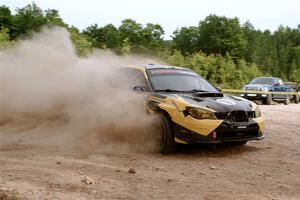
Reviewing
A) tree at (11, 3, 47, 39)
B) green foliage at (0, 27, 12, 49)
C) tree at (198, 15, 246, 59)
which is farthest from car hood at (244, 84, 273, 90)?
tree at (198, 15, 246, 59)

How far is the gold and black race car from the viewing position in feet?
25.7

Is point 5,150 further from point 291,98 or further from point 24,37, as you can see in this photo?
point 291,98

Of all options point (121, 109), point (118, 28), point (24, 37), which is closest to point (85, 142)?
point (121, 109)

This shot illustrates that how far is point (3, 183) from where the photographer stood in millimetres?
5582

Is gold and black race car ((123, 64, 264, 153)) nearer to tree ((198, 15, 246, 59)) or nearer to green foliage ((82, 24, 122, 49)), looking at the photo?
green foliage ((82, 24, 122, 49))

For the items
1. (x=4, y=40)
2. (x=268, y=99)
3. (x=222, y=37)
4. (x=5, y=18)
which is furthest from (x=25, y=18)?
(x=222, y=37)

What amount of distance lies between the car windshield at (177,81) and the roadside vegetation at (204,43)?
18.3m

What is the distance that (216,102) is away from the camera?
8.19 metres

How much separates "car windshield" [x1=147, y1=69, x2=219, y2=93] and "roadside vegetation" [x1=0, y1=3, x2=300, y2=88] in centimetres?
1825

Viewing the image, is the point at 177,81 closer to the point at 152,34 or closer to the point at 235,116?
the point at 235,116

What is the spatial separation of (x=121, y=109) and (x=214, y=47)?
7919 cm

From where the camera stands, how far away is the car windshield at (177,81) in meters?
8.96

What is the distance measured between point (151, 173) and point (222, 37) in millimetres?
81483

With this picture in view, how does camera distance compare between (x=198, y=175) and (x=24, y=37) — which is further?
(x=24, y=37)
